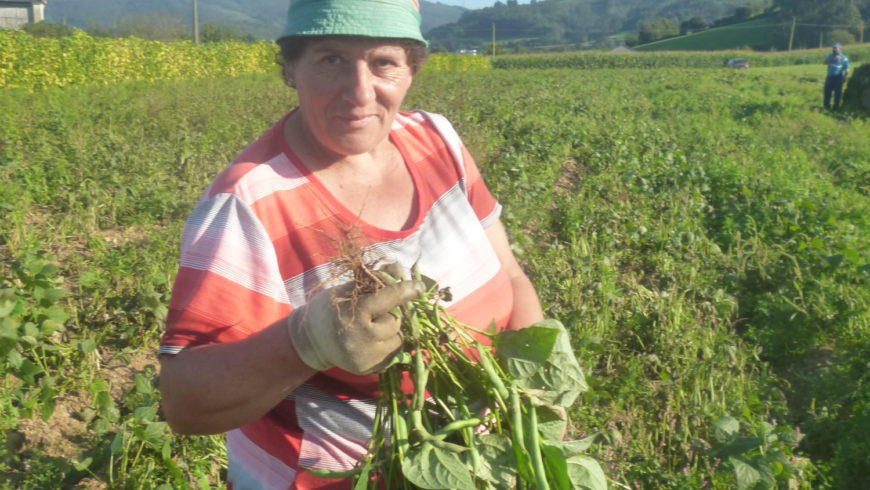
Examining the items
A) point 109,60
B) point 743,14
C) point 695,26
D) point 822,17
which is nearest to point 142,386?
point 109,60

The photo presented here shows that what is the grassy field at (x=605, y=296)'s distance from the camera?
2.75 m

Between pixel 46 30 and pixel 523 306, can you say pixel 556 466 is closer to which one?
pixel 523 306

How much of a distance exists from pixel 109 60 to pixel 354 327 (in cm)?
2389

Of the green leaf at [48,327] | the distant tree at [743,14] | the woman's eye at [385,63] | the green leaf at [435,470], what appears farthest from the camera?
the distant tree at [743,14]

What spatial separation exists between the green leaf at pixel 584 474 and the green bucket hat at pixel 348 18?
2.76 ft

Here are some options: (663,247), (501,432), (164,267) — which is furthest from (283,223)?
(663,247)

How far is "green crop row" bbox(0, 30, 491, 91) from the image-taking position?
18531 mm

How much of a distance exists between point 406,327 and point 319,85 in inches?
20.8

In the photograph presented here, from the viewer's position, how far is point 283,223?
4.58 feet

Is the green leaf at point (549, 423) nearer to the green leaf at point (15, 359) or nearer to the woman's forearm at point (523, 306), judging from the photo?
the woman's forearm at point (523, 306)

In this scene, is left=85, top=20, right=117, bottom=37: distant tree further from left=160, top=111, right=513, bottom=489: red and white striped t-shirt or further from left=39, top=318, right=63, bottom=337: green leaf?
left=160, top=111, right=513, bottom=489: red and white striped t-shirt

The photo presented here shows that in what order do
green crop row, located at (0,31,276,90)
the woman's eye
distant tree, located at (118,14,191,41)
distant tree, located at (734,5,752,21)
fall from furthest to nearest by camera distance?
distant tree, located at (734,5,752,21) → distant tree, located at (118,14,191,41) → green crop row, located at (0,31,276,90) → the woman's eye

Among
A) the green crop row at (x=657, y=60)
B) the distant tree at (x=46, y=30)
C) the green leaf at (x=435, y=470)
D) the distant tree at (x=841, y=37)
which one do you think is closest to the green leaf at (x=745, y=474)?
the green leaf at (x=435, y=470)

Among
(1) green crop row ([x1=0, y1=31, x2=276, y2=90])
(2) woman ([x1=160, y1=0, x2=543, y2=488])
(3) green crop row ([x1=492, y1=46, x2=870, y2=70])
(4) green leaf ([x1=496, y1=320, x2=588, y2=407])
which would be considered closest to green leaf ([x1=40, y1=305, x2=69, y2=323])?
(2) woman ([x1=160, y1=0, x2=543, y2=488])
